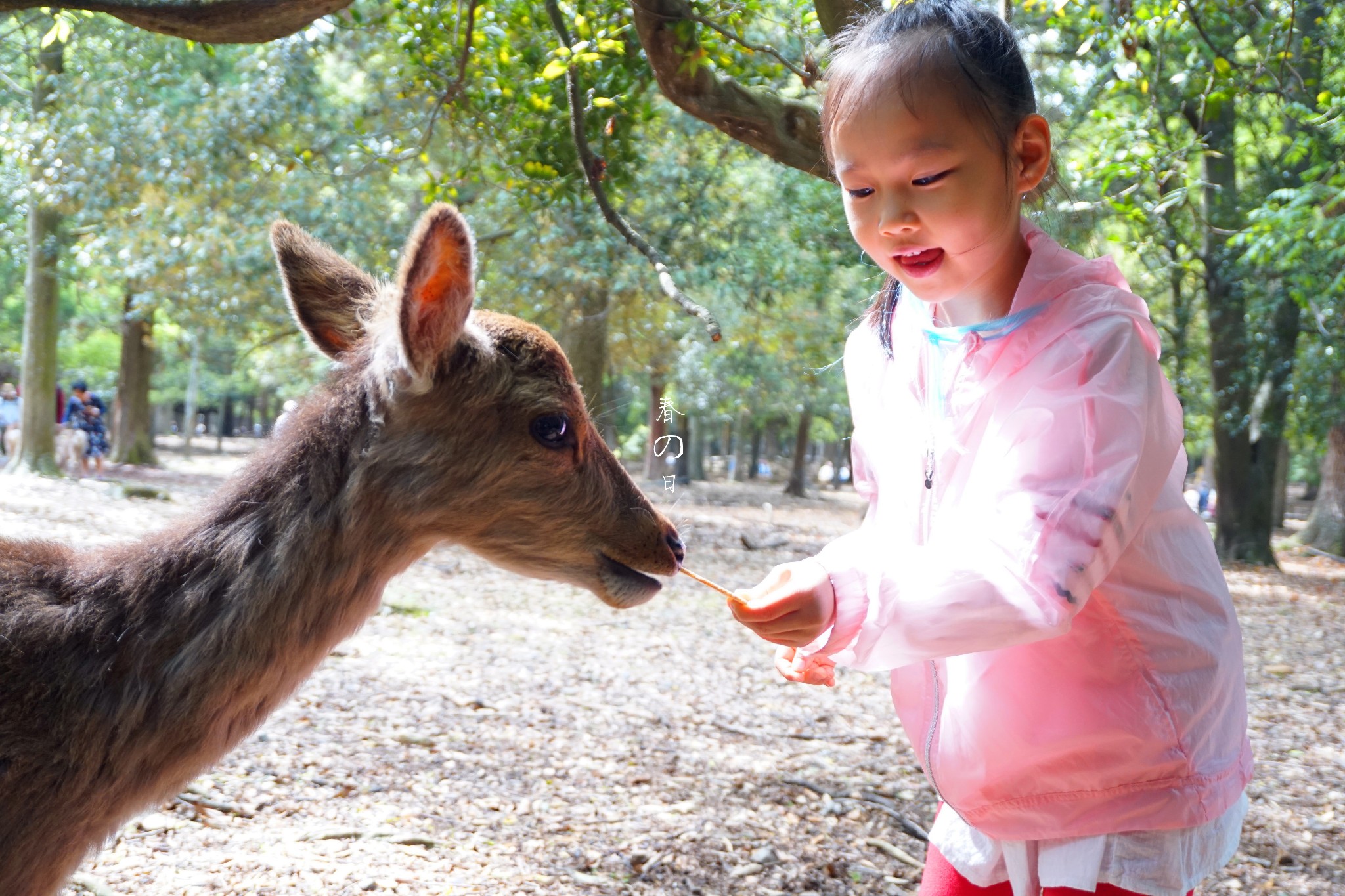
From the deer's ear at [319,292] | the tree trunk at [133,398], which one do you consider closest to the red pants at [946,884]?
→ the deer's ear at [319,292]

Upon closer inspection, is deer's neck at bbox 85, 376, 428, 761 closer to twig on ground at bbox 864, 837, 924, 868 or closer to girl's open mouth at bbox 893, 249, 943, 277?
girl's open mouth at bbox 893, 249, 943, 277

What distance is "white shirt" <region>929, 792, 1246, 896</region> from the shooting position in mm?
A: 1686

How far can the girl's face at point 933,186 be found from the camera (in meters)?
1.69

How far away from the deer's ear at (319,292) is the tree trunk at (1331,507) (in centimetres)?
1646

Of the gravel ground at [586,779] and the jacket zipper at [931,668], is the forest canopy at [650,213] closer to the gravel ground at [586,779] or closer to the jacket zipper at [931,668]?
the gravel ground at [586,779]

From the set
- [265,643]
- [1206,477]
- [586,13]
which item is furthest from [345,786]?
[1206,477]


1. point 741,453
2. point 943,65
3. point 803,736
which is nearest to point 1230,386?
point 803,736

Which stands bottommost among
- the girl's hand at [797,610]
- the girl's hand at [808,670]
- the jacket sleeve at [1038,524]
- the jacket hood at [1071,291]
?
the girl's hand at [808,670]

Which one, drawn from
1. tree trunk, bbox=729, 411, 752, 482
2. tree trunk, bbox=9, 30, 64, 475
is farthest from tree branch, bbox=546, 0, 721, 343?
tree trunk, bbox=729, 411, 752, 482

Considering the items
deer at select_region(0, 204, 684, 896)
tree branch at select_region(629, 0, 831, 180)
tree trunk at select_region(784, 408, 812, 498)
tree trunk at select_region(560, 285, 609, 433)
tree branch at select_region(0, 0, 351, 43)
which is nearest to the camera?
deer at select_region(0, 204, 684, 896)

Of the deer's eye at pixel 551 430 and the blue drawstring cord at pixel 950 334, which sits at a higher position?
the blue drawstring cord at pixel 950 334

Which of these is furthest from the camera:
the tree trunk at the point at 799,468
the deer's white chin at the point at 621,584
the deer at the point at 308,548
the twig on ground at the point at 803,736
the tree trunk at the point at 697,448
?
the tree trunk at the point at 697,448

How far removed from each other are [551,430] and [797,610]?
0.77 m

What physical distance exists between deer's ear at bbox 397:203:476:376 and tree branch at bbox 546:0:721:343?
0.78 m
